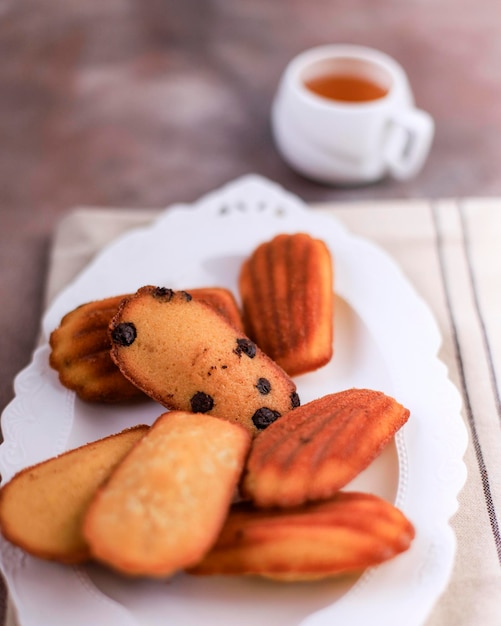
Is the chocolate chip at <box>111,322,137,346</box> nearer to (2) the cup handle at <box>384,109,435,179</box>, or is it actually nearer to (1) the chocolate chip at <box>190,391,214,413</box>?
(1) the chocolate chip at <box>190,391,214,413</box>

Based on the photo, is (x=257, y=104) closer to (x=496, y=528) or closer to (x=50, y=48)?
(x=50, y=48)

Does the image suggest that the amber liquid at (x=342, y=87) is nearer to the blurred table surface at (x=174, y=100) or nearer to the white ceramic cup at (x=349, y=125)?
the white ceramic cup at (x=349, y=125)

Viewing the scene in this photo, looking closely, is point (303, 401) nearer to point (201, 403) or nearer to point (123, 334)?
point (201, 403)

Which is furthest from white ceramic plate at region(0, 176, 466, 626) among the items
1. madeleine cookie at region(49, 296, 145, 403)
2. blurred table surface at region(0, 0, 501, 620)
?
blurred table surface at region(0, 0, 501, 620)

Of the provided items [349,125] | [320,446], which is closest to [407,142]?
[349,125]

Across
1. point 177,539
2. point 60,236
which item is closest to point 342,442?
point 177,539
